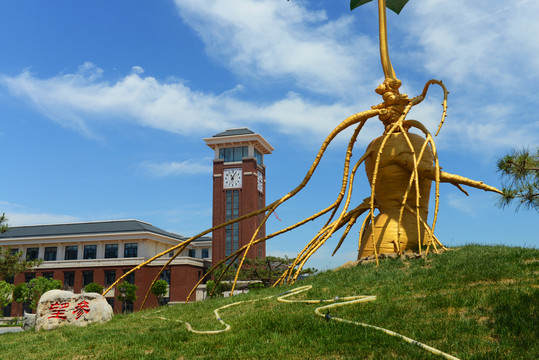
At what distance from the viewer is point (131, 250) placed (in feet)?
151

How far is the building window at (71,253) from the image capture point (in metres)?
47.4

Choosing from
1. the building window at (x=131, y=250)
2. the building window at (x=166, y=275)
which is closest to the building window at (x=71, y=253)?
the building window at (x=131, y=250)

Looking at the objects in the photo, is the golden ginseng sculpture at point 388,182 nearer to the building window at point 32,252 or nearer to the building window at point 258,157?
the building window at point 32,252

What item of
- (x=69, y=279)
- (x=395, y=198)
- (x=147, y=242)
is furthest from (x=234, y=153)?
(x=395, y=198)

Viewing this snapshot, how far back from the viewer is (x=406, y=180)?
437 inches

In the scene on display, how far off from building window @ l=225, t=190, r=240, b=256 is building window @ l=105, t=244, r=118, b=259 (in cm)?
1196

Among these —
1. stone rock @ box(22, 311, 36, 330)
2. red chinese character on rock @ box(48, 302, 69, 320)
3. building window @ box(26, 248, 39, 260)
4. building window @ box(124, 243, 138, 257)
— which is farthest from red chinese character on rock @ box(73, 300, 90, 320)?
building window @ box(26, 248, 39, 260)

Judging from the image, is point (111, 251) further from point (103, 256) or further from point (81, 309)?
point (81, 309)

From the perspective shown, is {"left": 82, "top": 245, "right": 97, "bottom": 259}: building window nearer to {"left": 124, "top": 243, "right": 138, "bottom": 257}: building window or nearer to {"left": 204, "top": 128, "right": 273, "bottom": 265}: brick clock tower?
{"left": 124, "top": 243, "right": 138, "bottom": 257}: building window

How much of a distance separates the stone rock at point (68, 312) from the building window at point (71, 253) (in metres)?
39.9

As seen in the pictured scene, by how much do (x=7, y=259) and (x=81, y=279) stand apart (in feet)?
75.3

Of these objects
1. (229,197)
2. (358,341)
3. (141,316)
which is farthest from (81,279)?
(358,341)

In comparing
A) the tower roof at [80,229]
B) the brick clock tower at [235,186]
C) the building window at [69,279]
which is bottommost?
the building window at [69,279]

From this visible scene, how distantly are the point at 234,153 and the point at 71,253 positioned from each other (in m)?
20.2
